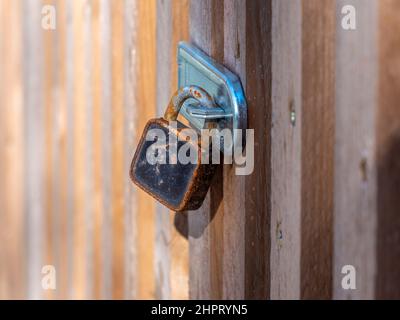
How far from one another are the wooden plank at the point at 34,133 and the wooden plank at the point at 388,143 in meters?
2.22

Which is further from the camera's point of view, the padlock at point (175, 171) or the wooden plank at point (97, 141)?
the wooden plank at point (97, 141)

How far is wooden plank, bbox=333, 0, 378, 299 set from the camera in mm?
827

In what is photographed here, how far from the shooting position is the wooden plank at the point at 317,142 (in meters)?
0.92

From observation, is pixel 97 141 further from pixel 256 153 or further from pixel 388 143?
pixel 388 143

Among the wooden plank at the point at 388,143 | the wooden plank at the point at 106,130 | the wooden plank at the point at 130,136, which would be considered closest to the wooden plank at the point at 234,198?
the wooden plank at the point at 388,143

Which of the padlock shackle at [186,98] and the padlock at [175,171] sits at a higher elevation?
the padlock shackle at [186,98]

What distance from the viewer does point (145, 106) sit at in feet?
6.21

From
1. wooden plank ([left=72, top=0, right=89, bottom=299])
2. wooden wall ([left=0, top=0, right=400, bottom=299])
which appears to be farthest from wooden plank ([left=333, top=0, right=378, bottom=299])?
wooden plank ([left=72, top=0, right=89, bottom=299])

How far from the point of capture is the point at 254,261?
116 centimetres

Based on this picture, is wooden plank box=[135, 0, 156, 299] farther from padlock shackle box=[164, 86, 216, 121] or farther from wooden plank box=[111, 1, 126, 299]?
padlock shackle box=[164, 86, 216, 121]

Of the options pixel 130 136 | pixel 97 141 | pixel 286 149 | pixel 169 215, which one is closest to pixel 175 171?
pixel 286 149

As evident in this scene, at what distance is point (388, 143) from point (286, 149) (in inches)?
8.2

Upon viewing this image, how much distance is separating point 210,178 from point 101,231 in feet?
4.76

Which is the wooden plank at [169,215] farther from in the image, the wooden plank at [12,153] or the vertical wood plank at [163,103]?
the wooden plank at [12,153]
